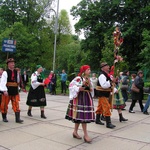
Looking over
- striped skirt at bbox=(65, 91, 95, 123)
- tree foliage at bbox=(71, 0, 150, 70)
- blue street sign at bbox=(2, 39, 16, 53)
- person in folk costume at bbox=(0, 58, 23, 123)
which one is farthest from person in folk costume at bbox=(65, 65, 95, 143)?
tree foliage at bbox=(71, 0, 150, 70)

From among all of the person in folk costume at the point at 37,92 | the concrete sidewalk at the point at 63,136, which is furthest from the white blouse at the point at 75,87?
the person in folk costume at the point at 37,92

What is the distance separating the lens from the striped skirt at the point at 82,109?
5312 mm

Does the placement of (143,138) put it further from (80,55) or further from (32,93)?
(80,55)

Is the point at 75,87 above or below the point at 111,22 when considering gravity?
below

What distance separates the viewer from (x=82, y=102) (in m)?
5.40

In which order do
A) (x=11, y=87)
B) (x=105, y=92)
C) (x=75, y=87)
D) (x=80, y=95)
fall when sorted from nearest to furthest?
1. (x=75, y=87)
2. (x=80, y=95)
3. (x=105, y=92)
4. (x=11, y=87)

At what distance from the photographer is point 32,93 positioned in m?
7.85

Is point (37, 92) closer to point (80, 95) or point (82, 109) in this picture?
point (80, 95)

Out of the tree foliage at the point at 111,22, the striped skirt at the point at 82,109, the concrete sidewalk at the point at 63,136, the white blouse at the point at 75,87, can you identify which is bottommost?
the concrete sidewalk at the point at 63,136

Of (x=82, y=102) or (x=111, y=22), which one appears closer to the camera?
(x=82, y=102)

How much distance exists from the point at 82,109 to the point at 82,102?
0.51ft

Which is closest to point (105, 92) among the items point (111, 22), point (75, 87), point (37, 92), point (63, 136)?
point (75, 87)

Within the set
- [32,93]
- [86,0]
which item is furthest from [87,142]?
[86,0]

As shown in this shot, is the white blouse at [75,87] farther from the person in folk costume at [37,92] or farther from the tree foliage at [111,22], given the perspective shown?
the tree foliage at [111,22]
